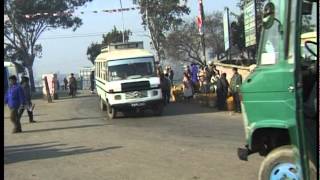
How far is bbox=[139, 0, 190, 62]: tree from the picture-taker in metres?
46.3

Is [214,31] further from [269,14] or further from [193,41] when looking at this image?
[269,14]

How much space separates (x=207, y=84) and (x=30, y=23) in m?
31.9

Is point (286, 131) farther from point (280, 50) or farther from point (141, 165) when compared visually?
point (141, 165)

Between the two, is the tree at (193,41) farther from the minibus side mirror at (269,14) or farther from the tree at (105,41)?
the minibus side mirror at (269,14)

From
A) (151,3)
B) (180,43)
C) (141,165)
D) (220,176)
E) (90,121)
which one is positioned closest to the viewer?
(220,176)

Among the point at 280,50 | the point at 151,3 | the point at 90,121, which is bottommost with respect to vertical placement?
the point at 90,121

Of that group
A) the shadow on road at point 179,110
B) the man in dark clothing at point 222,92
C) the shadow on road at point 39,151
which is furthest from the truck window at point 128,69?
the shadow on road at point 39,151

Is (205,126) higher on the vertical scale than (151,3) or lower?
lower

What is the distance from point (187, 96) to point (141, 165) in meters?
17.7

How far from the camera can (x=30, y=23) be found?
56.6 metres

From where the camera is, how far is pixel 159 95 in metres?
23.0

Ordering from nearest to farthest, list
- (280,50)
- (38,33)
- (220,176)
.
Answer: (280,50), (220,176), (38,33)

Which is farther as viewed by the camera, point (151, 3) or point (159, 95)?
point (151, 3)

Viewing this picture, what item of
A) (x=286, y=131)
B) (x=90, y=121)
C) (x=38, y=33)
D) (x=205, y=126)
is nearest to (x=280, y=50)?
(x=286, y=131)
